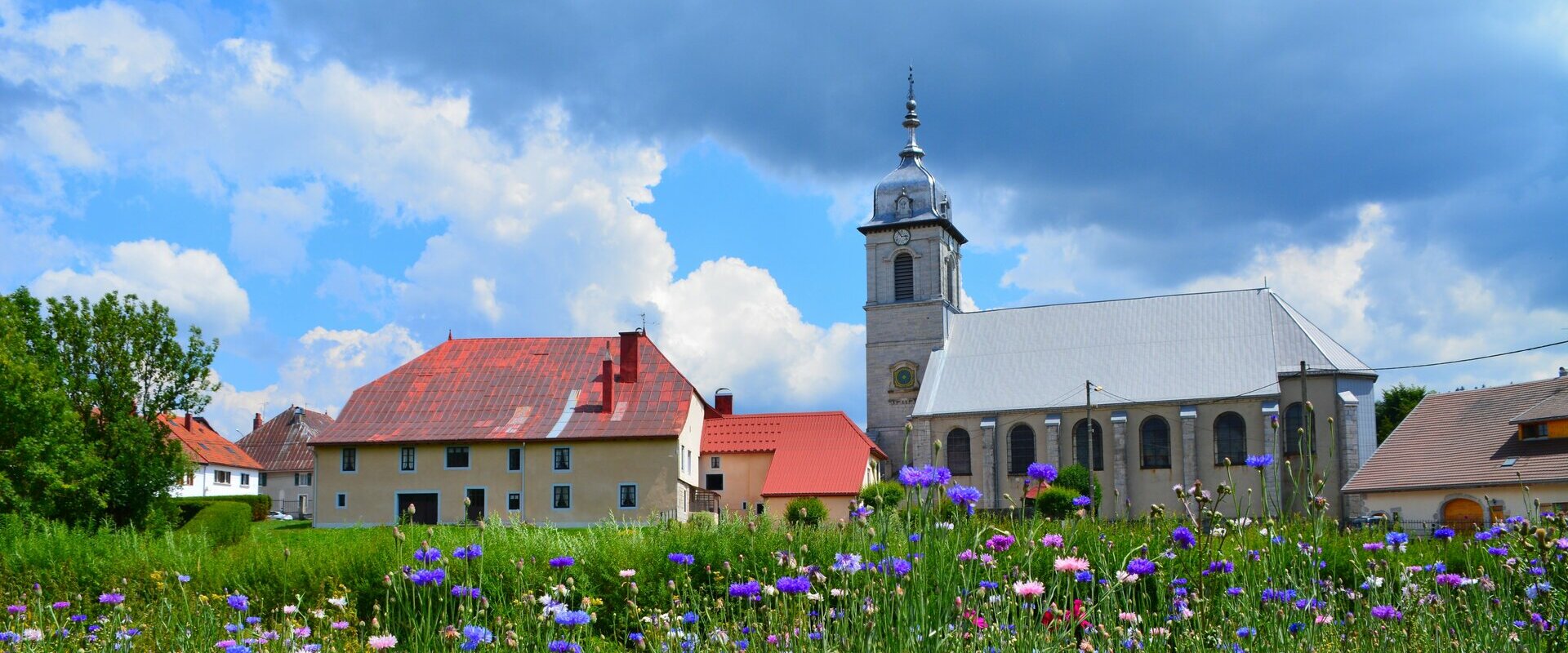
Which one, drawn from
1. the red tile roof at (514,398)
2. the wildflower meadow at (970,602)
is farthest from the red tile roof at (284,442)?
the wildflower meadow at (970,602)

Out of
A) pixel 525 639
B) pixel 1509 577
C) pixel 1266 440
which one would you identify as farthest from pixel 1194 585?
pixel 1266 440

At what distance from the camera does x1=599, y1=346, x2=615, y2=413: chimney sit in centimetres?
4609

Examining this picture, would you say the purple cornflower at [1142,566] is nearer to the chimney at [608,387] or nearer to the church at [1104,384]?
the chimney at [608,387]

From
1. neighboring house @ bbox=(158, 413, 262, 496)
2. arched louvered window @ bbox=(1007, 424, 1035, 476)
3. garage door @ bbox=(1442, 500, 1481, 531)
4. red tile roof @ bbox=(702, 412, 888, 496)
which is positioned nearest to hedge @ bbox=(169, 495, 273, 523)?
red tile roof @ bbox=(702, 412, 888, 496)

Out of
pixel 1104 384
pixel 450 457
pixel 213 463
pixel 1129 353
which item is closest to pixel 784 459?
pixel 450 457

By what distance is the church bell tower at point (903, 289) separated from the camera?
214 ft

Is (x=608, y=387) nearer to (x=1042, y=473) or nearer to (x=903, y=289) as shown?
(x=903, y=289)

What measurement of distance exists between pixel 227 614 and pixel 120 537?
6661mm

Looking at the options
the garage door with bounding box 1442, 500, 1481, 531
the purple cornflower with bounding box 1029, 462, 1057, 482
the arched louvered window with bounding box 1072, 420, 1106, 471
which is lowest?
the garage door with bounding box 1442, 500, 1481, 531

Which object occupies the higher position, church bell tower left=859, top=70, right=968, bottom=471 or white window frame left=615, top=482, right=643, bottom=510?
church bell tower left=859, top=70, right=968, bottom=471

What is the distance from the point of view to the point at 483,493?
4544cm

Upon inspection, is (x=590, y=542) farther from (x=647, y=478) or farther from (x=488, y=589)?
(x=647, y=478)

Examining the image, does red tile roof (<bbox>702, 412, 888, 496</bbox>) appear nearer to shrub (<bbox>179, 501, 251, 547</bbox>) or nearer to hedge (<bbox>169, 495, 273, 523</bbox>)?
hedge (<bbox>169, 495, 273, 523</bbox>)

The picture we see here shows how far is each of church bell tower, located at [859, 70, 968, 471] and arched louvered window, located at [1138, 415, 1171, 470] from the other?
1109 centimetres
